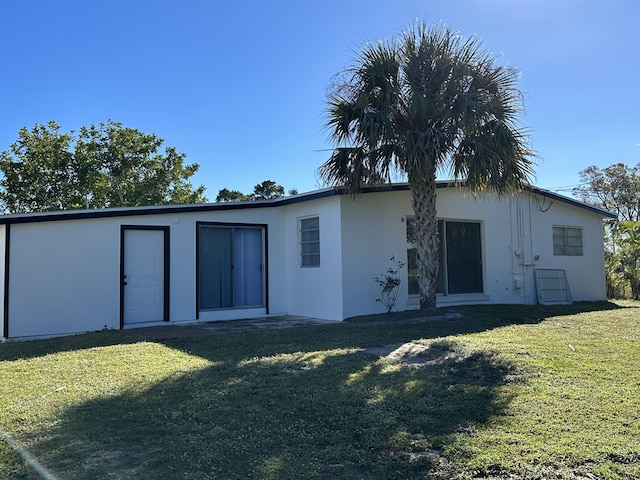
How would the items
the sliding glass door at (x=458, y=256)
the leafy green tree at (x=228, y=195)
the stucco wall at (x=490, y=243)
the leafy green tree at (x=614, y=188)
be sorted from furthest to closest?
the leafy green tree at (x=228, y=195), the leafy green tree at (x=614, y=188), the sliding glass door at (x=458, y=256), the stucco wall at (x=490, y=243)

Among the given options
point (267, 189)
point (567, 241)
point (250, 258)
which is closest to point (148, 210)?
point (250, 258)

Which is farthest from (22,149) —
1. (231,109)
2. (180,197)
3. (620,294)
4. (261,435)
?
(620,294)

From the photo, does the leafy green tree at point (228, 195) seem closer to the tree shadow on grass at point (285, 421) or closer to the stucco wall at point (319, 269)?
the stucco wall at point (319, 269)

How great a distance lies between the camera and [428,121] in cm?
1049

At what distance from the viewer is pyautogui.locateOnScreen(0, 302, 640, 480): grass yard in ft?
11.3

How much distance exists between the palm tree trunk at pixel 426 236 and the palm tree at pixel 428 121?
0.07 ft

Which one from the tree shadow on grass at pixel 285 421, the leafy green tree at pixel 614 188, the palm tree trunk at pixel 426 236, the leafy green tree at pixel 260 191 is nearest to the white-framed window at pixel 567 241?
the palm tree trunk at pixel 426 236

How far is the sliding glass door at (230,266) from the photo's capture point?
11.9m

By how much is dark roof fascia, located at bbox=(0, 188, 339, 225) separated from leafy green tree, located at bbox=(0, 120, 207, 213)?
50.3 feet

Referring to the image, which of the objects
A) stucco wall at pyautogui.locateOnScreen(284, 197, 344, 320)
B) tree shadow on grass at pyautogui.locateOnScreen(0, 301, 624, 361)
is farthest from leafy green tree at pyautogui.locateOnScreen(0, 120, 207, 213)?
tree shadow on grass at pyautogui.locateOnScreen(0, 301, 624, 361)

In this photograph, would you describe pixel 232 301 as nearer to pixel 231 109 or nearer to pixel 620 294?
pixel 231 109

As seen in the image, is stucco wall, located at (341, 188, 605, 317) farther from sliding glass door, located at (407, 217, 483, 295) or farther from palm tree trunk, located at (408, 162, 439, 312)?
palm tree trunk, located at (408, 162, 439, 312)

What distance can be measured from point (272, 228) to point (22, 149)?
711 inches

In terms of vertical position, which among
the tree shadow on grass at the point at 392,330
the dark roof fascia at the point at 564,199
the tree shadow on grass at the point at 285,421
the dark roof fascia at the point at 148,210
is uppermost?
the dark roof fascia at the point at 564,199
